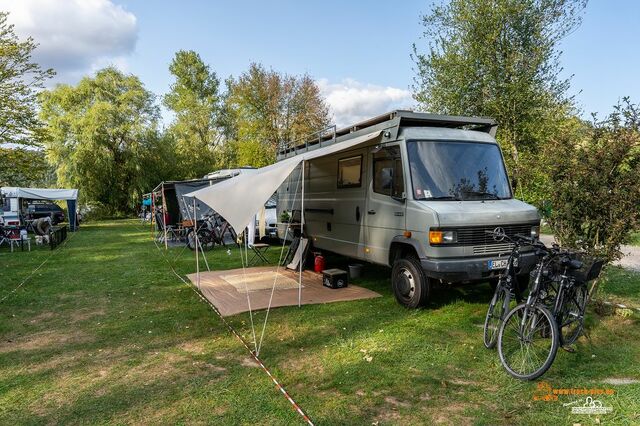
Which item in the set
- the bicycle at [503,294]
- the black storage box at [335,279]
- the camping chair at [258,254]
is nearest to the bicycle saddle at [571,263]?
the bicycle at [503,294]

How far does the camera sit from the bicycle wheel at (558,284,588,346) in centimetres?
414

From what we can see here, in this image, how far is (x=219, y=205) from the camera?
6035mm

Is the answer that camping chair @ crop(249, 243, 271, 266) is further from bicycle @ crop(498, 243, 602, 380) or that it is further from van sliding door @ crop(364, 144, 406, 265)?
bicycle @ crop(498, 243, 602, 380)

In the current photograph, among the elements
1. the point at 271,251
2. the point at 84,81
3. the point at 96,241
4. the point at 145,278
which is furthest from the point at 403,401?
the point at 84,81

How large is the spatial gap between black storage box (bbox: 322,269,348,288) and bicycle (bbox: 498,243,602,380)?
369cm

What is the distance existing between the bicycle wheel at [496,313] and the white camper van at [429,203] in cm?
64

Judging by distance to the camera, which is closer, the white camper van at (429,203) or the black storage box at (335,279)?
the white camper van at (429,203)

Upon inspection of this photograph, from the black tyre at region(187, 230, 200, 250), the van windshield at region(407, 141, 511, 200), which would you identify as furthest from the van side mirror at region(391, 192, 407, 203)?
the black tyre at region(187, 230, 200, 250)

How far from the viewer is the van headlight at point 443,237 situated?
5582 millimetres

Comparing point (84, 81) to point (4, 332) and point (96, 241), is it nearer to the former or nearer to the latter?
point (96, 241)

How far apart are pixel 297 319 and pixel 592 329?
11.9 ft

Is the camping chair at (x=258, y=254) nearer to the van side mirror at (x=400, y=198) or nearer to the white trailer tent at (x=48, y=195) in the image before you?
the van side mirror at (x=400, y=198)

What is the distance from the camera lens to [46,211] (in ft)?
83.0

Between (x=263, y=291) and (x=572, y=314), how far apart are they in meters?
4.84
